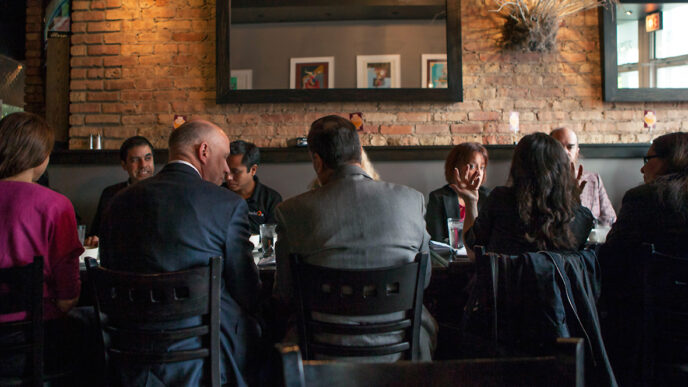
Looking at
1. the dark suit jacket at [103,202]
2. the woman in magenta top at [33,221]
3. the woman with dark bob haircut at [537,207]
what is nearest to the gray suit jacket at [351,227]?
the woman with dark bob haircut at [537,207]

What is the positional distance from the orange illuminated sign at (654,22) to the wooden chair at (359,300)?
3.58 metres

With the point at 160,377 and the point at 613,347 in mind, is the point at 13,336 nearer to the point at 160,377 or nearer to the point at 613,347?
the point at 160,377

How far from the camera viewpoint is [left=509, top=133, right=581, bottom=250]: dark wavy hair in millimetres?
1664

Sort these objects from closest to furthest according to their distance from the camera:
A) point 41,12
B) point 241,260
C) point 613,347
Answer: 1. point 241,260
2. point 613,347
3. point 41,12

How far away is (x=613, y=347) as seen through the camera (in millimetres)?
1871

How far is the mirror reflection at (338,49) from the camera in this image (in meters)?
3.70

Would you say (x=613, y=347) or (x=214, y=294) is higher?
(x=214, y=294)

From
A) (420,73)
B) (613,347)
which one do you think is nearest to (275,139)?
(420,73)

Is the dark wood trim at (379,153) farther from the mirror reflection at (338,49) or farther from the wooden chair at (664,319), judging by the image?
the wooden chair at (664,319)

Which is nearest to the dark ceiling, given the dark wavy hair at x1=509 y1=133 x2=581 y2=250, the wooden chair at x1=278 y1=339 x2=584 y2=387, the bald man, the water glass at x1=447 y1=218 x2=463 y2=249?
the water glass at x1=447 y1=218 x2=463 y2=249

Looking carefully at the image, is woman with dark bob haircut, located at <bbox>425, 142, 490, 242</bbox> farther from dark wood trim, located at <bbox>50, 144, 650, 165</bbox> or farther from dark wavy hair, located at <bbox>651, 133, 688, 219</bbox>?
dark wavy hair, located at <bbox>651, 133, 688, 219</bbox>

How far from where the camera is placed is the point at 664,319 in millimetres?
1600

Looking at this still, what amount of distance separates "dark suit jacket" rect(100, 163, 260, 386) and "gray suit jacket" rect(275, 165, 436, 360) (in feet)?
0.46

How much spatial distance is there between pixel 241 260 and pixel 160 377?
0.40 meters
